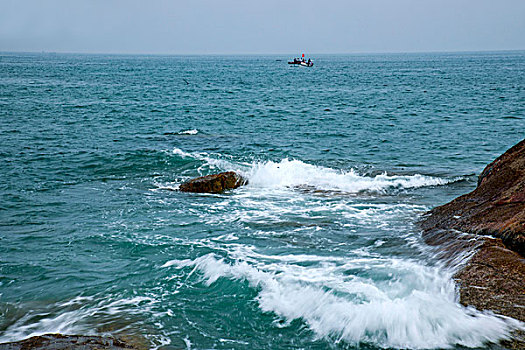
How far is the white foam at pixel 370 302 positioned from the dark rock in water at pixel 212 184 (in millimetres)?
5257

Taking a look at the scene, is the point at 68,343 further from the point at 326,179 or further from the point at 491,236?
the point at 326,179

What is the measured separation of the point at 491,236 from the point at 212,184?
8553mm

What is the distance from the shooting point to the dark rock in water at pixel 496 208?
7660 millimetres

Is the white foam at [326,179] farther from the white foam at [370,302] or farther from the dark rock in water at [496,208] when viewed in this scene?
the white foam at [370,302]

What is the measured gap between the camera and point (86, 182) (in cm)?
1559

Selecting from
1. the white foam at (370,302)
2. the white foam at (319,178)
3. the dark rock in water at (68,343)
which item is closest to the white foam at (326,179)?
the white foam at (319,178)

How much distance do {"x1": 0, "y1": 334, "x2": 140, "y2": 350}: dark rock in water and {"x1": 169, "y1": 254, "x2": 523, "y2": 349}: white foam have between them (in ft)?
7.83

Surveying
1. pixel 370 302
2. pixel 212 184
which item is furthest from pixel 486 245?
pixel 212 184

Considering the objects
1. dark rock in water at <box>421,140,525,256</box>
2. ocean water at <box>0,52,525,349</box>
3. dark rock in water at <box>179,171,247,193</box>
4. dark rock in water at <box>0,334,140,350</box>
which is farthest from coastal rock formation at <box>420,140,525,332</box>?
dark rock in water at <box>179,171,247,193</box>

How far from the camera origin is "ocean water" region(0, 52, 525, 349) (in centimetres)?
677

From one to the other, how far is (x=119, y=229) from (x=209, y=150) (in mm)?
9844

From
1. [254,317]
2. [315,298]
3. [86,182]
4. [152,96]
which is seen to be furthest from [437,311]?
[152,96]

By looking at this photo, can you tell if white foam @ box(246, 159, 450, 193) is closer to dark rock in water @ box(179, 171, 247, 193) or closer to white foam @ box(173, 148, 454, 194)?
white foam @ box(173, 148, 454, 194)

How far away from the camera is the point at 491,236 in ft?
26.0
